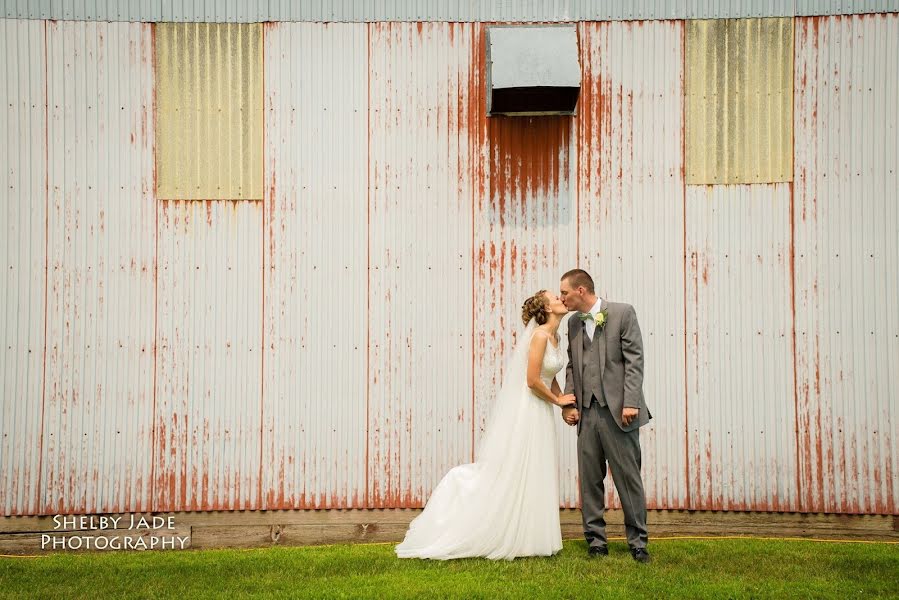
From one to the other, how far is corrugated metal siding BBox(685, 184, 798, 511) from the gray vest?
5.22 ft

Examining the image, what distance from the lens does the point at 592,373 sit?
267 inches

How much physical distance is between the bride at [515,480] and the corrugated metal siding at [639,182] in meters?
1.18

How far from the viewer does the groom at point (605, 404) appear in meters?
6.62

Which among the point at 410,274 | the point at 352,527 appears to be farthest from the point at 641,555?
the point at 410,274

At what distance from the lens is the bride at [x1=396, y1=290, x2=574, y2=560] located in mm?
6691

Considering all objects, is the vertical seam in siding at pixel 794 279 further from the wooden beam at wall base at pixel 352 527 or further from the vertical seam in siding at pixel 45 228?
the vertical seam in siding at pixel 45 228

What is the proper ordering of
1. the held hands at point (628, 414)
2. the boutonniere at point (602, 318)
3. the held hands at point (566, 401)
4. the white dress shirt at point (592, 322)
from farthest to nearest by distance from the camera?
the held hands at point (566, 401)
the white dress shirt at point (592, 322)
the boutonniere at point (602, 318)
the held hands at point (628, 414)

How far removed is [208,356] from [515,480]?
126 inches

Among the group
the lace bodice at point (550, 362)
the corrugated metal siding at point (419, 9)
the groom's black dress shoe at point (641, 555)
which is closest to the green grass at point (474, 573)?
the groom's black dress shoe at point (641, 555)

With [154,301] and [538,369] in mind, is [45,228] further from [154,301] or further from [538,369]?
[538,369]

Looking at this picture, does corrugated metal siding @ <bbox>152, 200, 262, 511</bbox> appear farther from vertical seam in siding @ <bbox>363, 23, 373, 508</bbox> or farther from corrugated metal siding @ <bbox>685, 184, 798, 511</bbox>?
corrugated metal siding @ <bbox>685, 184, 798, 511</bbox>

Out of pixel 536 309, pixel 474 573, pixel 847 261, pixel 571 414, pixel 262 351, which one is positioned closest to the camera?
pixel 474 573

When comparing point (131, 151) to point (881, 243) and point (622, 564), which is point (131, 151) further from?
point (881, 243)

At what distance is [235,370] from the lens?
26.2 feet
